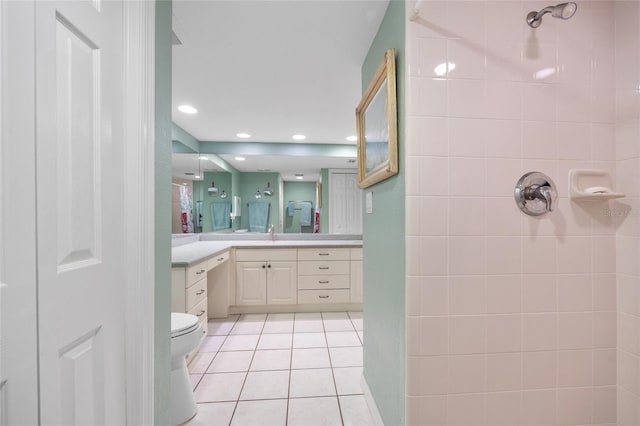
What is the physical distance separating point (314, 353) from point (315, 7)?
2368 mm

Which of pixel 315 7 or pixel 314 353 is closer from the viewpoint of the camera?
pixel 315 7

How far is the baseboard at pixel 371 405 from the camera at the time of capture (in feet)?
4.62

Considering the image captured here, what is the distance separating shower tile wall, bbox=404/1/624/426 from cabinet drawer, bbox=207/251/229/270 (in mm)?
1920

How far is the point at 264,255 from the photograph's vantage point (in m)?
3.18

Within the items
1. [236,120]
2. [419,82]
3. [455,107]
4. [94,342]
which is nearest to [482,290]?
[455,107]

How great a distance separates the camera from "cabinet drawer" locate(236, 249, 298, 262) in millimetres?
3148

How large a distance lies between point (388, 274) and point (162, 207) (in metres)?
1.02

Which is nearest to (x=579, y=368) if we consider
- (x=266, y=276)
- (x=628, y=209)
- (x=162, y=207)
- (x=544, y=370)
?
(x=544, y=370)

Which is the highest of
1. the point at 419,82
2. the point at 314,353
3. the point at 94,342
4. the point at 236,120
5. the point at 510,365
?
the point at 236,120

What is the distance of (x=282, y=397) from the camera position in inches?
67.5

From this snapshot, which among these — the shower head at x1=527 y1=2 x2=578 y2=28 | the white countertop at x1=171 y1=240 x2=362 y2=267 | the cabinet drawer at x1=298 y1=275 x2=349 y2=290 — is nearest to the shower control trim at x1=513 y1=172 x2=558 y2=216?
the shower head at x1=527 y1=2 x2=578 y2=28

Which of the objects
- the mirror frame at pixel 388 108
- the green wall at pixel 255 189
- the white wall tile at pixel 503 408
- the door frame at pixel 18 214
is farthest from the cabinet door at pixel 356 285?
the door frame at pixel 18 214

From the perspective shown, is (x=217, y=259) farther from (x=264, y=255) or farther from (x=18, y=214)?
(x=18, y=214)

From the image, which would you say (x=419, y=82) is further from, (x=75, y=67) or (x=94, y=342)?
(x=94, y=342)
